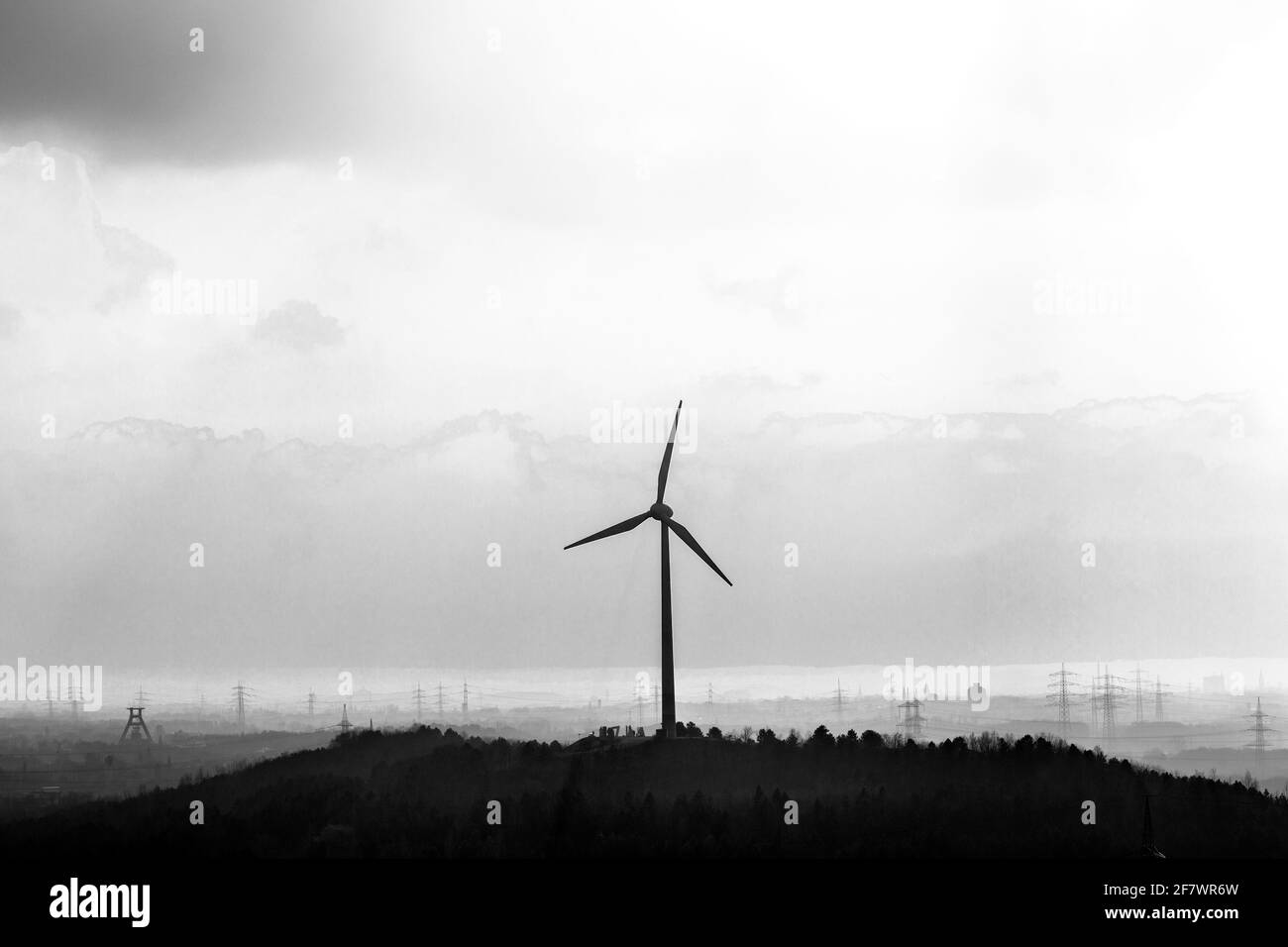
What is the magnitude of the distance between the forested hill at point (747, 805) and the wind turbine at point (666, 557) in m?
2.91

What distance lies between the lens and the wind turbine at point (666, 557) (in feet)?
317

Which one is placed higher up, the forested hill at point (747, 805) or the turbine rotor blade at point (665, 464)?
the turbine rotor blade at point (665, 464)

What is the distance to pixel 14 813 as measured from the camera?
154 metres

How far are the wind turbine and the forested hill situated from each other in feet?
9.56

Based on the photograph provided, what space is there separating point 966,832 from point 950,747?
53.0 ft

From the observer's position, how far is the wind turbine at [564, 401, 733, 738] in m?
96.7

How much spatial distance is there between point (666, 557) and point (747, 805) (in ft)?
60.3

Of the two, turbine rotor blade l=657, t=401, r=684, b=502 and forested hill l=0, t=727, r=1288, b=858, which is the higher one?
turbine rotor blade l=657, t=401, r=684, b=502

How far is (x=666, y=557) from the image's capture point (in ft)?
323

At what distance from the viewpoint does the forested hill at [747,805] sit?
93.2m

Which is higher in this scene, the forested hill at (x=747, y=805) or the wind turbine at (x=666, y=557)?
the wind turbine at (x=666, y=557)
